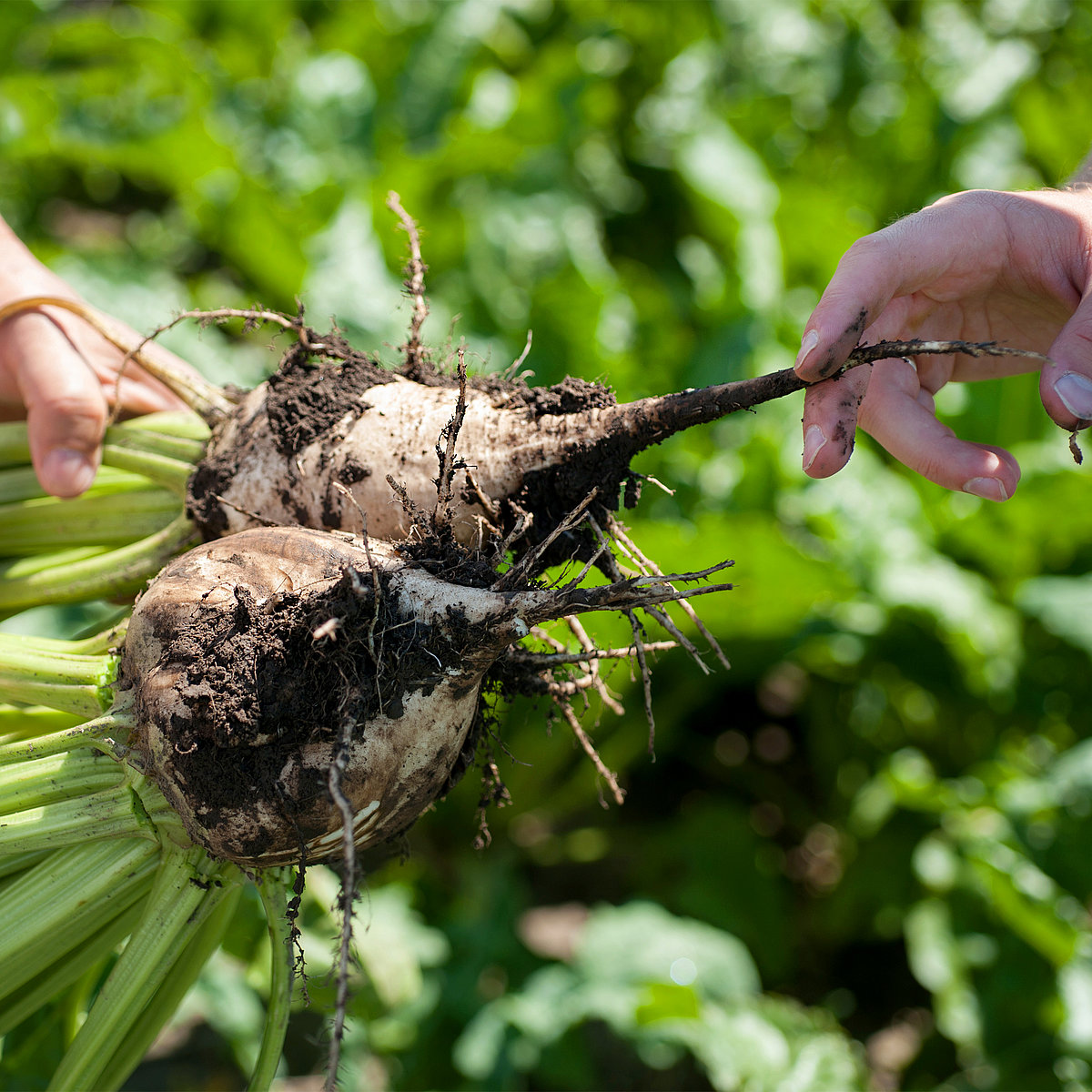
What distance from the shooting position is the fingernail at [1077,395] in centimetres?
117

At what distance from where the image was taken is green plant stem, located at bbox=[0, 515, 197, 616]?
5.68 ft

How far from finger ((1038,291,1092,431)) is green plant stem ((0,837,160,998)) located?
1542 mm

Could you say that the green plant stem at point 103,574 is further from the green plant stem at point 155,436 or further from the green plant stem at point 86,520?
the green plant stem at point 155,436

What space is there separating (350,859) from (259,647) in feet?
1.12

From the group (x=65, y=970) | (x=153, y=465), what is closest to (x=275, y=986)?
(x=65, y=970)

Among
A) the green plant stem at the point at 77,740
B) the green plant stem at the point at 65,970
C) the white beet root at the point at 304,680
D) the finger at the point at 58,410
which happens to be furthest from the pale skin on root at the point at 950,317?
the green plant stem at the point at 65,970

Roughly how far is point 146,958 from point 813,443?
4.41 feet

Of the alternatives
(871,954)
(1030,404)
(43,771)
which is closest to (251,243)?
(43,771)

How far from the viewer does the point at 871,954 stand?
3.41 m

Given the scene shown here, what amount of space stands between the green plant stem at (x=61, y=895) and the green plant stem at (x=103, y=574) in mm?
518

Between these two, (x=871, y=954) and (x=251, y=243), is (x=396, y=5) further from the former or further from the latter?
(x=871, y=954)

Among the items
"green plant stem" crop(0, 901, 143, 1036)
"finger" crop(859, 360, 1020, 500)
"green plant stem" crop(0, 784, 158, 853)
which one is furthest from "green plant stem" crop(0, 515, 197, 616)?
"finger" crop(859, 360, 1020, 500)

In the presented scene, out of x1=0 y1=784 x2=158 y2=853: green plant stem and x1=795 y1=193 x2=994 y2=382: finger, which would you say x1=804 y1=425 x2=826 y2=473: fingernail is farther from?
x1=0 y1=784 x2=158 y2=853: green plant stem

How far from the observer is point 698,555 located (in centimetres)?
279
